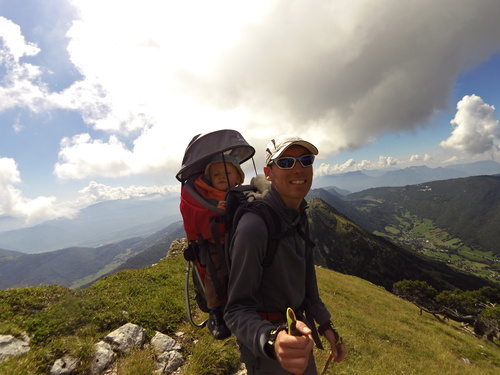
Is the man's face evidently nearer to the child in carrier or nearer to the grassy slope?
the child in carrier

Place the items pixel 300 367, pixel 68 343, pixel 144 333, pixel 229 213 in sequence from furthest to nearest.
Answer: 1. pixel 144 333
2. pixel 68 343
3. pixel 229 213
4. pixel 300 367

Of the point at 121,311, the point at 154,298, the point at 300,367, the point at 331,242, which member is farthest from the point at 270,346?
the point at 331,242

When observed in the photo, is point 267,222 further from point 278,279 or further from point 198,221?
point 198,221

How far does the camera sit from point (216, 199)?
146 inches

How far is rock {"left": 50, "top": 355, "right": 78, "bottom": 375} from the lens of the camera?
5.05 metres

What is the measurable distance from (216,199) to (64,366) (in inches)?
219

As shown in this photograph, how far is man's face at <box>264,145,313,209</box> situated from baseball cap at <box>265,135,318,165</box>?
0.08 m

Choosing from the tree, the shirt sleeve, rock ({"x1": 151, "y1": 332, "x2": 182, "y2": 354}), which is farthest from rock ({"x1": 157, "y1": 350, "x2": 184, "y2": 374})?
the tree

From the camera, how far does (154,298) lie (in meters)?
9.08

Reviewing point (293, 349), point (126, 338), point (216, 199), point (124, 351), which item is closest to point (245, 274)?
point (293, 349)

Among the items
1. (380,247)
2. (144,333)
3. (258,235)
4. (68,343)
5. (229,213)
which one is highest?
(229,213)

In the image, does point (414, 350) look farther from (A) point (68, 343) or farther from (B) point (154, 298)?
(A) point (68, 343)

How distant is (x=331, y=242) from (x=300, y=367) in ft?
578

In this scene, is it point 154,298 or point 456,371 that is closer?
point 154,298
